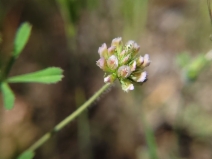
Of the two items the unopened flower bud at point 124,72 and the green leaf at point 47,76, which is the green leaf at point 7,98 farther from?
the unopened flower bud at point 124,72

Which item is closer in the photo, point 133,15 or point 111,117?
point 133,15

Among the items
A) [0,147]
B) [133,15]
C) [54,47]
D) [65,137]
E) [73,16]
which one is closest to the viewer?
[73,16]

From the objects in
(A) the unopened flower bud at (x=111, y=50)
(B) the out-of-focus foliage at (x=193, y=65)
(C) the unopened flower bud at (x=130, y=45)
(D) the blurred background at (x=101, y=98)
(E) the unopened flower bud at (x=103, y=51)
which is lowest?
(A) the unopened flower bud at (x=111, y=50)

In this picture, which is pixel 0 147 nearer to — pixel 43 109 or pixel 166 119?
pixel 43 109

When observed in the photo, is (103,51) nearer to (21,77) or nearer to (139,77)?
(139,77)

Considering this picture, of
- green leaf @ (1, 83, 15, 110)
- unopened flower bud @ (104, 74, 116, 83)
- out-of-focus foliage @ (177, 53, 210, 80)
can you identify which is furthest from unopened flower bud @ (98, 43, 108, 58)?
out-of-focus foliage @ (177, 53, 210, 80)

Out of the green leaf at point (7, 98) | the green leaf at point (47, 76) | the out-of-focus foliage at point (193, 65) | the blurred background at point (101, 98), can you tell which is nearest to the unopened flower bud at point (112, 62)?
the green leaf at point (47, 76)

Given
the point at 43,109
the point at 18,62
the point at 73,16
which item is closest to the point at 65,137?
the point at 43,109
